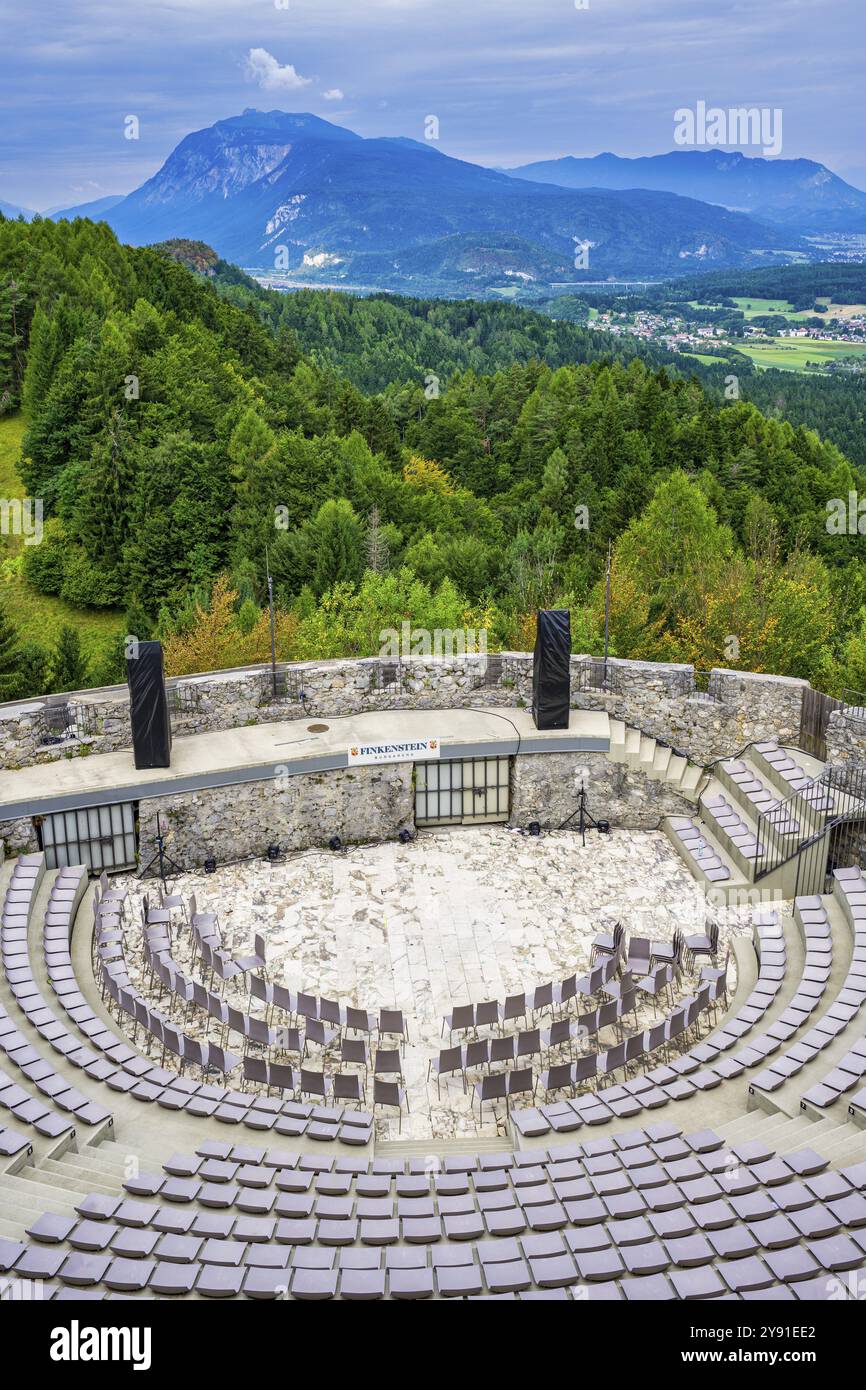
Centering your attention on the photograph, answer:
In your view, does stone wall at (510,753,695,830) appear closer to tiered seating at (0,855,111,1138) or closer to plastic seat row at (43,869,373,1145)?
plastic seat row at (43,869,373,1145)

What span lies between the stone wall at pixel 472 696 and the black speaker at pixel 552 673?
1.45 meters

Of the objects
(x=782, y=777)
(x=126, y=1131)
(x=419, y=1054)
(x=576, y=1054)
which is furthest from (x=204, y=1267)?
(x=782, y=777)

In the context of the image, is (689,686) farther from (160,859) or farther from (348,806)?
(160,859)

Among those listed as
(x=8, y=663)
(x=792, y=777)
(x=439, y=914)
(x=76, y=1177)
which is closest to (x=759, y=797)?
(x=792, y=777)

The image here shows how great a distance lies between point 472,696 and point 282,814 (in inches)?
194

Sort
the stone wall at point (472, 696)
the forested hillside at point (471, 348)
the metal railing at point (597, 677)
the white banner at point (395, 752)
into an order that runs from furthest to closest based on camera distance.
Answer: the forested hillside at point (471, 348)
the metal railing at point (597, 677)
the stone wall at point (472, 696)
the white banner at point (395, 752)

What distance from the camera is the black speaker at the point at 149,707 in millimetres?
18797

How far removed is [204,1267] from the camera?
30.1 feet

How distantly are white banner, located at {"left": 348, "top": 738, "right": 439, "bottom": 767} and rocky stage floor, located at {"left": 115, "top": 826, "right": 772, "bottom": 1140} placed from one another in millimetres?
1716

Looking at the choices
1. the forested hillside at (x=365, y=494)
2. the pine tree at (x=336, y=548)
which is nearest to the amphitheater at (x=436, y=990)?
the forested hillside at (x=365, y=494)

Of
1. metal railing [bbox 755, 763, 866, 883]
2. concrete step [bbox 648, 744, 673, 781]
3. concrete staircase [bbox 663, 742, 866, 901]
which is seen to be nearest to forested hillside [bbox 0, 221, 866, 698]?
concrete step [bbox 648, 744, 673, 781]

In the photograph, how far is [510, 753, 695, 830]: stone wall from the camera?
21031 mm

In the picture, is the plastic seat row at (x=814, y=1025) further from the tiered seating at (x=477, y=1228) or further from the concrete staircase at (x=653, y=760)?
the concrete staircase at (x=653, y=760)
